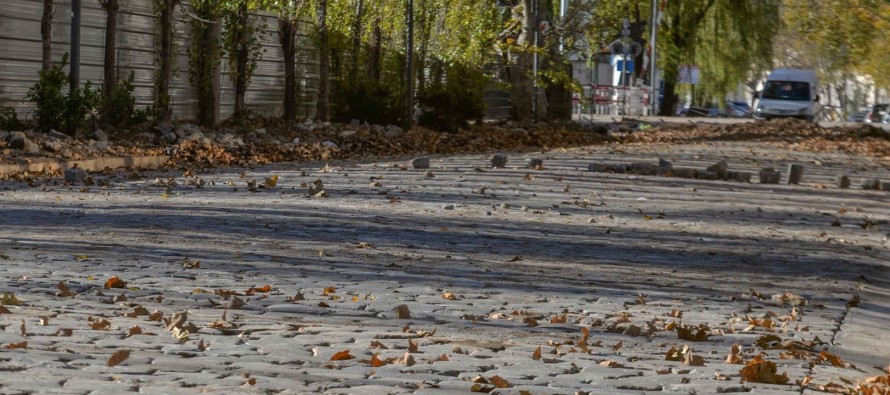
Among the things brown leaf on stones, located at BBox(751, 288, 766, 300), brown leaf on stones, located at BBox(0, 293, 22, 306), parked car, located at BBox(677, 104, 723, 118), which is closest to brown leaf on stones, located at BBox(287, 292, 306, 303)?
brown leaf on stones, located at BBox(0, 293, 22, 306)

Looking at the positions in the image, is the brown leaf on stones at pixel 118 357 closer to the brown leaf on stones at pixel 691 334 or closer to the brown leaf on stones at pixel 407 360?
the brown leaf on stones at pixel 407 360

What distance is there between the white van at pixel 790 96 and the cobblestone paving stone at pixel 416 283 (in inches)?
1512

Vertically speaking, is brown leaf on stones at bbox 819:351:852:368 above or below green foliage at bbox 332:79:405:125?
below

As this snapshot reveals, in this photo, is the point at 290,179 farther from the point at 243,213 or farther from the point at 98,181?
the point at 243,213

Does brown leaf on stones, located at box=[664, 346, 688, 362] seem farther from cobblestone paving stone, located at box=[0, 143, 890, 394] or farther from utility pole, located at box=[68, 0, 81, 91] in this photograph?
utility pole, located at box=[68, 0, 81, 91]

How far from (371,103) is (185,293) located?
23548 millimetres

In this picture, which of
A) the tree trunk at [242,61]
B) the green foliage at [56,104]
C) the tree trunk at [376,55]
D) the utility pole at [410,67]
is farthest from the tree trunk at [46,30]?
the tree trunk at [376,55]

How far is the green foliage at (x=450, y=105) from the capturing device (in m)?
33.1

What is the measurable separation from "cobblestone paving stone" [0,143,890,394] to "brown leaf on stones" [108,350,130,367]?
0.03 metres

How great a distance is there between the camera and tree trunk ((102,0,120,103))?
75.9 feet

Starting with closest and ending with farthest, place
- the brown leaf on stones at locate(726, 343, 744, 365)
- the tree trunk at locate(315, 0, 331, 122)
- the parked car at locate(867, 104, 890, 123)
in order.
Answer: the brown leaf on stones at locate(726, 343, 744, 365), the tree trunk at locate(315, 0, 331, 122), the parked car at locate(867, 104, 890, 123)

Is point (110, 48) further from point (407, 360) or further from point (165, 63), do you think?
point (407, 360)

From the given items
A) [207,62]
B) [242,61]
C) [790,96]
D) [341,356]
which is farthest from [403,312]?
[790,96]

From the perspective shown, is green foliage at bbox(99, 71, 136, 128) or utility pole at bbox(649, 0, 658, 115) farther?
utility pole at bbox(649, 0, 658, 115)
